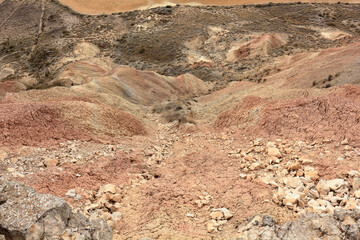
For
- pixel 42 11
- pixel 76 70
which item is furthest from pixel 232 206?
pixel 42 11

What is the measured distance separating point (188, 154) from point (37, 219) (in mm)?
9212

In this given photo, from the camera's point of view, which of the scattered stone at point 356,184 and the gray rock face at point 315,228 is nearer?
the gray rock face at point 315,228

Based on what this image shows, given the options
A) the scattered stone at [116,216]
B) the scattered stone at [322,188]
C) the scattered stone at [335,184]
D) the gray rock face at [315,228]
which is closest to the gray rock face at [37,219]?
the scattered stone at [116,216]

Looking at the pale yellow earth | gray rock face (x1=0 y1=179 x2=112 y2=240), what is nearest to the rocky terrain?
gray rock face (x1=0 y1=179 x2=112 y2=240)

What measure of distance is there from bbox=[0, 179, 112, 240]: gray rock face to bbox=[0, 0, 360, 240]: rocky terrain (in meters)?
0.02

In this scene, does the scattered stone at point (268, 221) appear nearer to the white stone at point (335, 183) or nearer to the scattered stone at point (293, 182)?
the scattered stone at point (293, 182)

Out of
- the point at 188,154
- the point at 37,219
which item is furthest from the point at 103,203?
the point at 188,154

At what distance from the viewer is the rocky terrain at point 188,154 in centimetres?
737

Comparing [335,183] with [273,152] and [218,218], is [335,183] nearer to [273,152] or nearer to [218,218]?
[273,152]

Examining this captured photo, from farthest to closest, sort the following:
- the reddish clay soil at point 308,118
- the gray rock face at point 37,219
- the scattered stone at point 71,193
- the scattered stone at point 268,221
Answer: the reddish clay soil at point 308,118 → the scattered stone at point 71,193 → the scattered stone at point 268,221 → the gray rock face at point 37,219

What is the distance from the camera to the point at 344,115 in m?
13.2

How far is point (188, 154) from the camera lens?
47.8 ft

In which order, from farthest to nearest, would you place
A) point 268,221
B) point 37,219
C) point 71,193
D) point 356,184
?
point 71,193 → point 356,184 → point 268,221 → point 37,219

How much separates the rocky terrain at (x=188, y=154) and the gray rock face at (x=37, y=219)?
2cm
